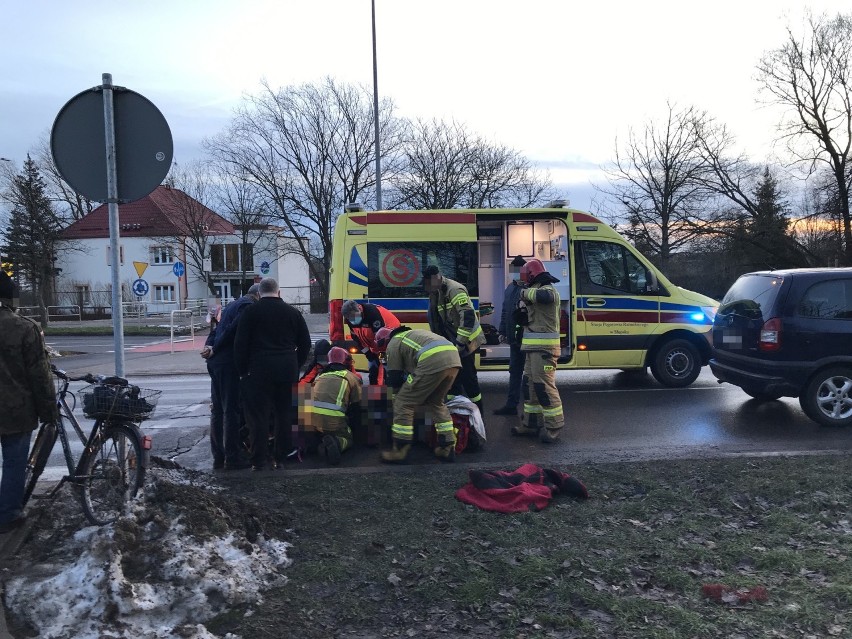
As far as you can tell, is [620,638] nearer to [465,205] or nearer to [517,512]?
[517,512]

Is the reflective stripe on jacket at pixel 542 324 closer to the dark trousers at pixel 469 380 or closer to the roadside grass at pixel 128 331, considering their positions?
Result: the dark trousers at pixel 469 380

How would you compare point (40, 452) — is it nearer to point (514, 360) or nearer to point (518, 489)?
point (518, 489)

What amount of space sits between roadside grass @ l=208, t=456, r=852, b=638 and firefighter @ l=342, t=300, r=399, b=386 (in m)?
2.07

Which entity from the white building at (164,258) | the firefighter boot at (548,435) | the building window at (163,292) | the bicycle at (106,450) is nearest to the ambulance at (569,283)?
the firefighter boot at (548,435)

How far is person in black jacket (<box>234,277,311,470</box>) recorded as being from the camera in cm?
617

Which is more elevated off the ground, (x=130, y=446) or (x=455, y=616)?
(x=130, y=446)

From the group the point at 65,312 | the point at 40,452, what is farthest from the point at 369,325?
the point at 65,312

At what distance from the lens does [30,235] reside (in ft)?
109

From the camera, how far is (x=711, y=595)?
371 cm

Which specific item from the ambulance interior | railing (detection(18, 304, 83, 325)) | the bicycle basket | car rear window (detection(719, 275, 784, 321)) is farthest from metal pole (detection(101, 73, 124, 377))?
railing (detection(18, 304, 83, 325))

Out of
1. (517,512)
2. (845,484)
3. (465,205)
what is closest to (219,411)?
(517,512)

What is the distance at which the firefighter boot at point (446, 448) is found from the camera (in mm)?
6562

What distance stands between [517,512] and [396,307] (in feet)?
18.5

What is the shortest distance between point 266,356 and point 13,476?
2.10 metres
